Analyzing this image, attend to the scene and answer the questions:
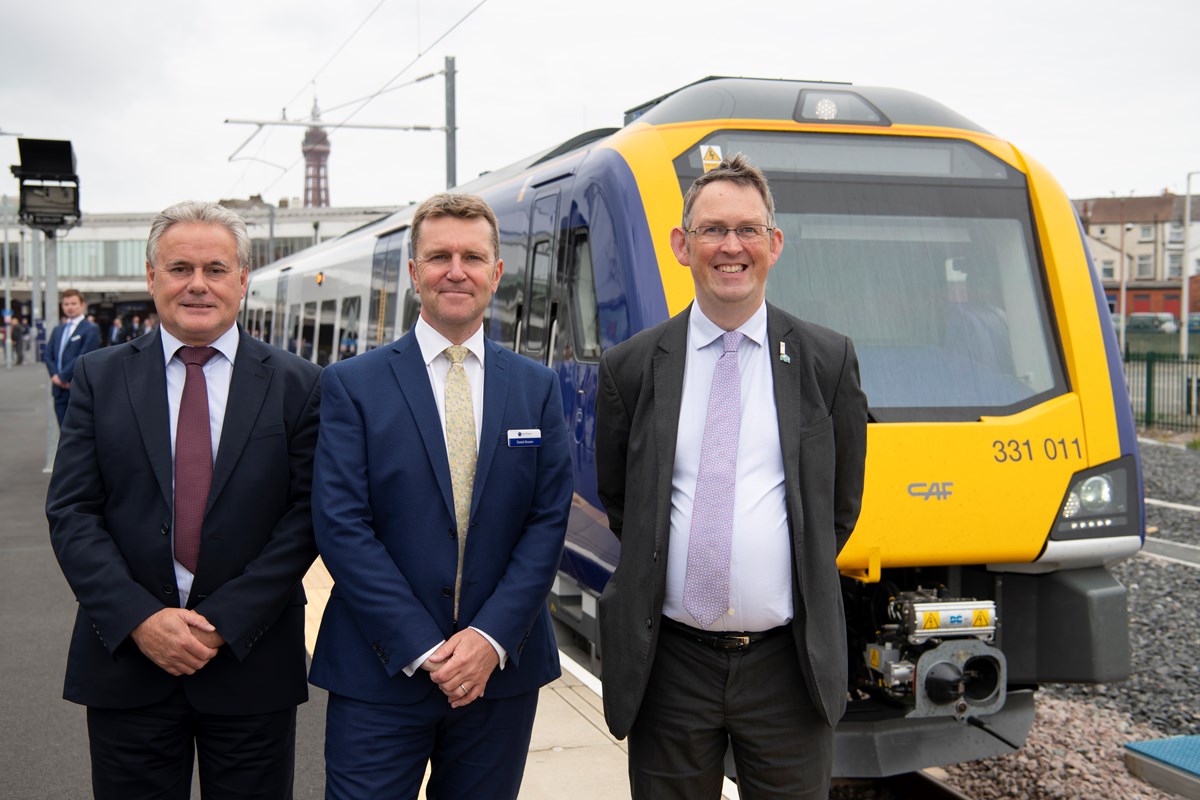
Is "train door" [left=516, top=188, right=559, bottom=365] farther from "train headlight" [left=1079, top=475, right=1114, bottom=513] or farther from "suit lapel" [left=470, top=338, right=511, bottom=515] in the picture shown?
"suit lapel" [left=470, top=338, right=511, bottom=515]

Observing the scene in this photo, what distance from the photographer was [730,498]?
9.71 ft

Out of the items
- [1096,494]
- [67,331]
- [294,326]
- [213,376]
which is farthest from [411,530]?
[294,326]

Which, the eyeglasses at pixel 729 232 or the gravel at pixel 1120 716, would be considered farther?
the gravel at pixel 1120 716

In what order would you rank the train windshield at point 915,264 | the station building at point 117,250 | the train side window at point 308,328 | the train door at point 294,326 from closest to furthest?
the train windshield at point 915,264 → the train side window at point 308,328 → the train door at point 294,326 → the station building at point 117,250

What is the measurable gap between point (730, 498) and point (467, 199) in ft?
3.40

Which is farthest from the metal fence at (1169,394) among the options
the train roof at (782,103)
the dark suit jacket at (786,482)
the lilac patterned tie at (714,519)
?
the lilac patterned tie at (714,519)

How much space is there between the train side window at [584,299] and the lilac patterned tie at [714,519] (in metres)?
2.76

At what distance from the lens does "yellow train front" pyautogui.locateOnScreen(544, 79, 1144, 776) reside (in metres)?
4.92

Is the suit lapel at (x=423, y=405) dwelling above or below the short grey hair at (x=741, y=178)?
below

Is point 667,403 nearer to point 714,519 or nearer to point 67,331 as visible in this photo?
point 714,519

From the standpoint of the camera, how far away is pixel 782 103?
576 cm

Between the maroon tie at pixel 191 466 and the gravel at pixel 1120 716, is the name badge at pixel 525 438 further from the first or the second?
the gravel at pixel 1120 716

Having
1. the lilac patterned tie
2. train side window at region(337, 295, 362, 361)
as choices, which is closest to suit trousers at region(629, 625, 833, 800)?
the lilac patterned tie

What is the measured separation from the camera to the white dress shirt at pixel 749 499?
295 cm
